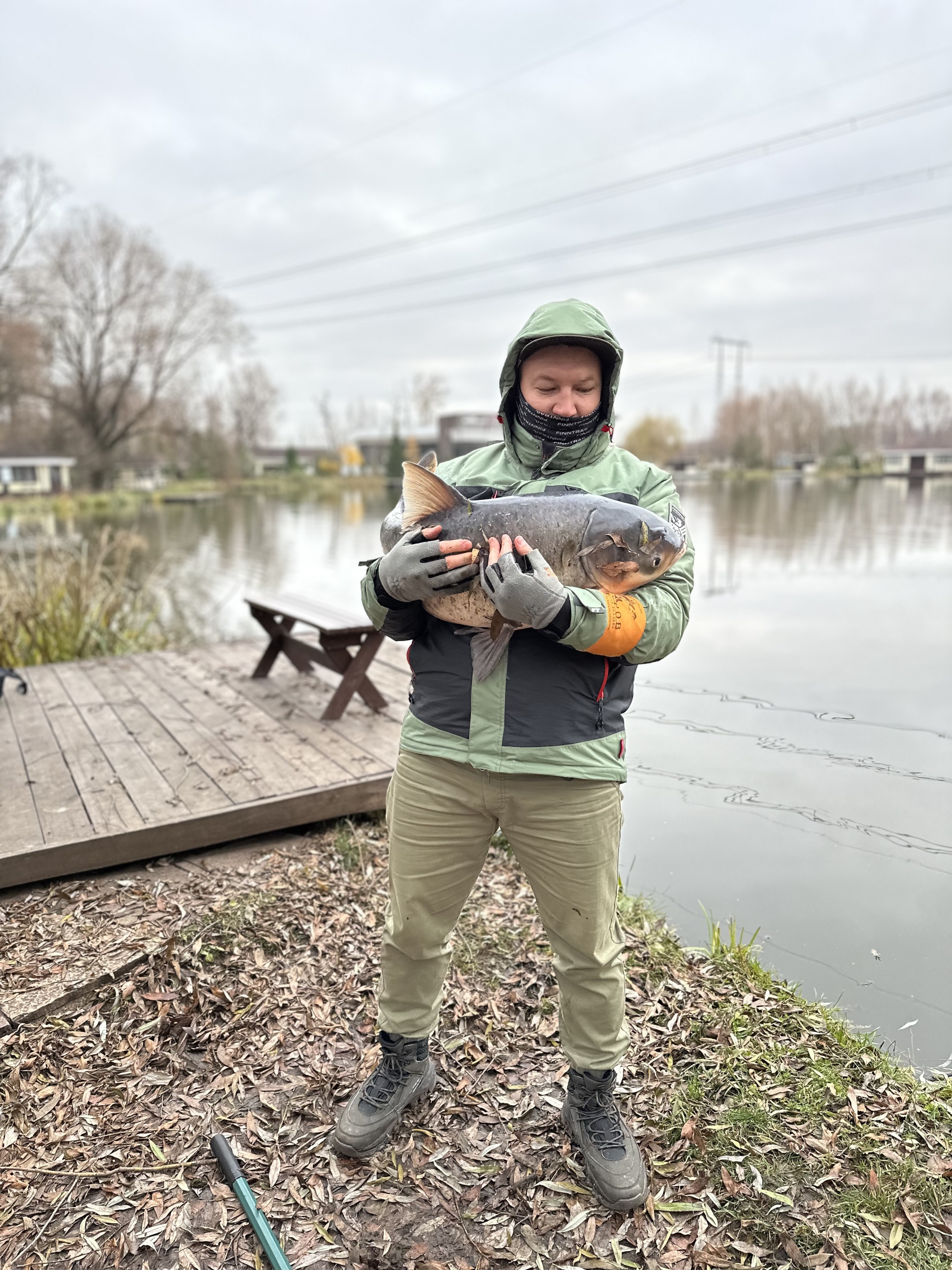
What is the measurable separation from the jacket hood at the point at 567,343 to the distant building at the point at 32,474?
5162cm

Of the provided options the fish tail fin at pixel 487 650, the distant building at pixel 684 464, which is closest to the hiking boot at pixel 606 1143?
the fish tail fin at pixel 487 650

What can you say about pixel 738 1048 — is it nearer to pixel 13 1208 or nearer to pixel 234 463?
pixel 13 1208

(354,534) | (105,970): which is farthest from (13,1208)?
(354,534)

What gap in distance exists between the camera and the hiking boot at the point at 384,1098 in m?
2.28

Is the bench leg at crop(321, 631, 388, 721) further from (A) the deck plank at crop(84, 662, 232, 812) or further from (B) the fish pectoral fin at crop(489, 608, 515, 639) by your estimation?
(B) the fish pectoral fin at crop(489, 608, 515, 639)

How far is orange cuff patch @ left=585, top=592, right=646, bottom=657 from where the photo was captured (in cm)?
188

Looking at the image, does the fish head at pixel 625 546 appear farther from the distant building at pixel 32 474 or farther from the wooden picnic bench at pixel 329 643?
the distant building at pixel 32 474

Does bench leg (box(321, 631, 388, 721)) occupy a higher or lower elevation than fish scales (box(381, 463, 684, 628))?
lower

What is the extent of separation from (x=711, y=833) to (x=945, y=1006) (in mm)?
1598

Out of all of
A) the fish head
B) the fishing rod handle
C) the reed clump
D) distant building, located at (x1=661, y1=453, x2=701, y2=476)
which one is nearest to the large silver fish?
the fish head

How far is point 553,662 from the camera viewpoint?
2.05 m

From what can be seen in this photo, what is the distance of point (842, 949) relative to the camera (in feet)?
11.5

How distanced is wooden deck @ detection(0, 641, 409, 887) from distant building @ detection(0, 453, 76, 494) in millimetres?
47840

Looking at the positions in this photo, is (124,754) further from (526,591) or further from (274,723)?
(526,591)
